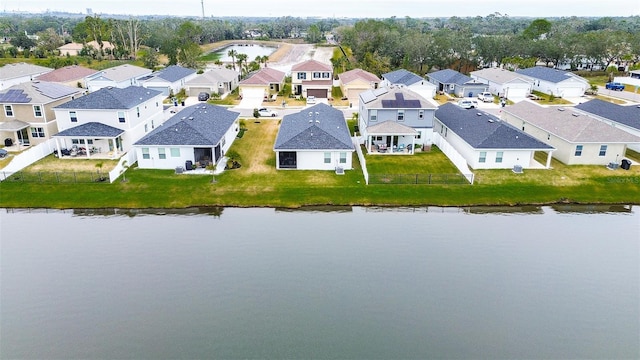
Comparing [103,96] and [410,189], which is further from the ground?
[103,96]

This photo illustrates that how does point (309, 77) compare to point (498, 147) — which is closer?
point (498, 147)

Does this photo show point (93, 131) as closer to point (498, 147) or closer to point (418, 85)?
point (498, 147)

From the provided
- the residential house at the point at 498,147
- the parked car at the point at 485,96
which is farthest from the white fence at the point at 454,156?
the parked car at the point at 485,96

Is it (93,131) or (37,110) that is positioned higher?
(37,110)

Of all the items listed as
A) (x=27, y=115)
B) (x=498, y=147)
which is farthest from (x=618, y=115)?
(x=27, y=115)

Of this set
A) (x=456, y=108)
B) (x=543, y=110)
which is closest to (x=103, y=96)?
(x=456, y=108)

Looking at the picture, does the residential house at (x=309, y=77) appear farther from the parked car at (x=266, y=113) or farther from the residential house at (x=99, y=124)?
the residential house at (x=99, y=124)

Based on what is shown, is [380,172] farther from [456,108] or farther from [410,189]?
[456,108]

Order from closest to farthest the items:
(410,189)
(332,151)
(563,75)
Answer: (410,189) < (332,151) < (563,75)
